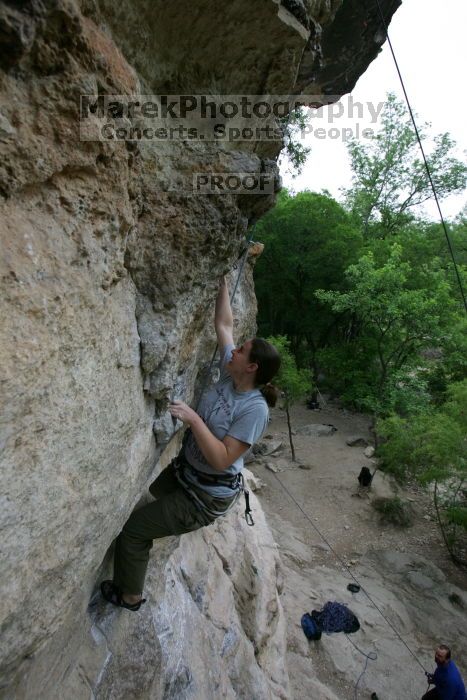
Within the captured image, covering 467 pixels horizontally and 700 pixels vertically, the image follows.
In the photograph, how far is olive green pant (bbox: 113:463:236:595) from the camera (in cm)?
288

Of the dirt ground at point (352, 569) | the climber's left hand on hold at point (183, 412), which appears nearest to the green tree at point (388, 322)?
the dirt ground at point (352, 569)

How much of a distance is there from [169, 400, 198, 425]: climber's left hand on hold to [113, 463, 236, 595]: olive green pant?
60 centimetres

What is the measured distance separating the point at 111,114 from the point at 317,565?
31.9ft

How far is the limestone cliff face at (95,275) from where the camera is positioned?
1514 mm

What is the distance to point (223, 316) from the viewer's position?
11.5 ft

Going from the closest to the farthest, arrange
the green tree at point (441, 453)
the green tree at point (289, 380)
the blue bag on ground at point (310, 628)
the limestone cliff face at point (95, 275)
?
the limestone cliff face at point (95, 275) → the blue bag on ground at point (310, 628) → the green tree at point (441, 453) → the green tree at point (289, 380)

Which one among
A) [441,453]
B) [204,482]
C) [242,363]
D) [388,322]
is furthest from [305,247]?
[204,482]

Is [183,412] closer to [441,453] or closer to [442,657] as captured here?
[442,657]

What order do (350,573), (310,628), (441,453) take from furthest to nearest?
(441,453)
(350,573)
(310,628)

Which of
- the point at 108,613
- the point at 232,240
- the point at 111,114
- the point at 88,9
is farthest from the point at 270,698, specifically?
the point at 88,9

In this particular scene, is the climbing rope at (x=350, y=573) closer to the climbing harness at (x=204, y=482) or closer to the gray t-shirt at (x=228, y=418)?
the climbing harness at (x=204, y=482)

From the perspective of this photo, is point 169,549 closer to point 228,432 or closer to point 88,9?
point 228,432

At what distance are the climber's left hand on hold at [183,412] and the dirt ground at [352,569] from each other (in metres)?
5.26

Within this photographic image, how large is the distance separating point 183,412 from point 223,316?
1125 millimetres
